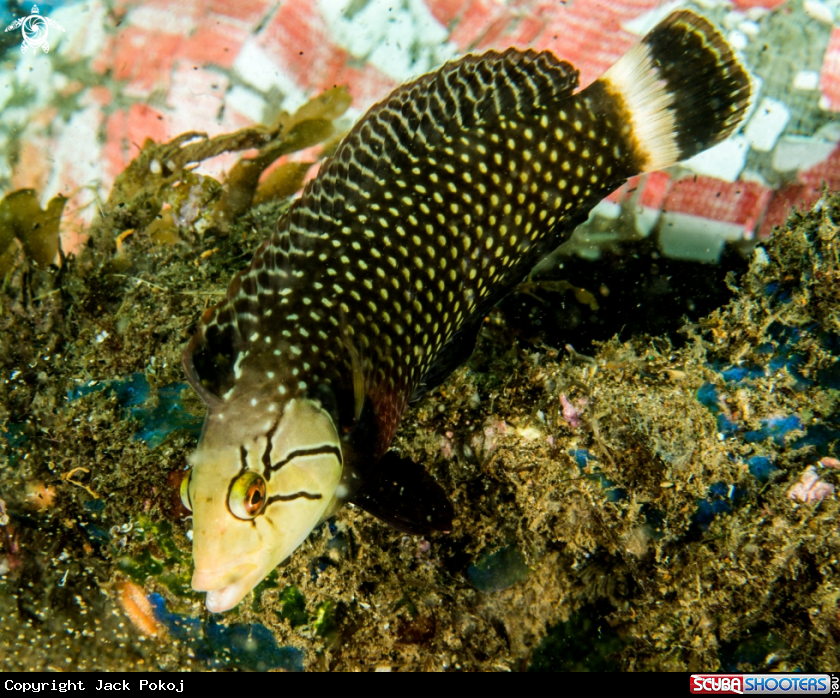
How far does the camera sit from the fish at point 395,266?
6.30 feet

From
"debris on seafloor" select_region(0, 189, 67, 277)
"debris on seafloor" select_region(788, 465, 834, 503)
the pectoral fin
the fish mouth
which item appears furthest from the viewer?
"debris on seafloor" select_region(0, 189, 67, 277)

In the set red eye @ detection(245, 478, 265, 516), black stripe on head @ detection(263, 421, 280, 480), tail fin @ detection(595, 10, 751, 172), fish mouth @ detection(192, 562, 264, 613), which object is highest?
tail fin @ detection(595, 10, 751, 172)

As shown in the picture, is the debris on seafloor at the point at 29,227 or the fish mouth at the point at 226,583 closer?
the fish mouth at the point at 226,583

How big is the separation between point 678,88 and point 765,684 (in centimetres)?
372

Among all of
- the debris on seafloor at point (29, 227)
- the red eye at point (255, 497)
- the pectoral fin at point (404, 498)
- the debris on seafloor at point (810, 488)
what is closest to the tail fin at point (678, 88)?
the debris on seafloor at point (810, 488)

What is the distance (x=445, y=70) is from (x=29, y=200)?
4047 millimetres

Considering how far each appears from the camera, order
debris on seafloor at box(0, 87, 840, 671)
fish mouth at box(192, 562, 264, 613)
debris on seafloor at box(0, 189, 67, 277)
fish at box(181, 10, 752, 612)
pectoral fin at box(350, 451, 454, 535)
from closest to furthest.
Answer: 1. fish mouth at box(192, 562, 264, 613)
2. fish at box(181, 10, 752, 612)
3. pectoral fin at box(350, 451, 454, 535)
4. debris on seafloor at box(0, 87, 840, 671)
5. debris on seafloor at box(0, 189, 67, 277)

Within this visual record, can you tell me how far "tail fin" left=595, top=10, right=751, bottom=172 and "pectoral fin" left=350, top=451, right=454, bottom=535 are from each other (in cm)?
237

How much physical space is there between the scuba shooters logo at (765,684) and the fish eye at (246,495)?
3105mm

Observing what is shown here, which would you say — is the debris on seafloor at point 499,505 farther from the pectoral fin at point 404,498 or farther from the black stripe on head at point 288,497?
the black stripe on head at point 288,497

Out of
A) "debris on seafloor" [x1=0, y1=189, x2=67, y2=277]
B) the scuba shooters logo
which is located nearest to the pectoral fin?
the scuba shooters logo

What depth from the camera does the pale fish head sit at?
1.80 m

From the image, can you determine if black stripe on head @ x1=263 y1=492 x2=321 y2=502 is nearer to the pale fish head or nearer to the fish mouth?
the pale fish head

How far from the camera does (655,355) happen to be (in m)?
3.08
